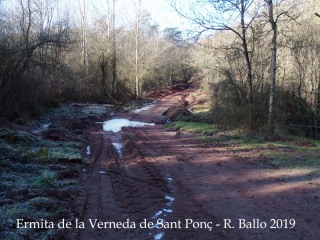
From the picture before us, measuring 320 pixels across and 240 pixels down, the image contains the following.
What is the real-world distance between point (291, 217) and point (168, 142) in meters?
8.75

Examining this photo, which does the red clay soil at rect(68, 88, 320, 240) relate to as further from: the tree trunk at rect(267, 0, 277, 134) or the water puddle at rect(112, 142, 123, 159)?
the tree trunk at rect(267, 0, 277, 134)

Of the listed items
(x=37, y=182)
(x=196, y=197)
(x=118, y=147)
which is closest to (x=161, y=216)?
(x=196, y=197)

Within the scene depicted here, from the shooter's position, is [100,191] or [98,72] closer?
[100,191]

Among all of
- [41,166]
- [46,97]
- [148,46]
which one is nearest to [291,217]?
[41,166]

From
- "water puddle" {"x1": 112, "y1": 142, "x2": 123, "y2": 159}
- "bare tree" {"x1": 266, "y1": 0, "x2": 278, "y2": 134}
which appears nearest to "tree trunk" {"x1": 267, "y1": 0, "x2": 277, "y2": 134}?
"bare tree" {"x1": 266, "y1": 0, "x2": 278, "y2": 134}

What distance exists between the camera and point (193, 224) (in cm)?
571

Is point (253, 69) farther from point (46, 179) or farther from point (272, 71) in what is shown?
point (46, 179)

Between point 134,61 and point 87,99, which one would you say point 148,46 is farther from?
point 87,99

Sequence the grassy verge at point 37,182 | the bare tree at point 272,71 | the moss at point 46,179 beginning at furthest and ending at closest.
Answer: the bare tree at point 272,71 < the moss at point 46,179 < the grassy verge at point 37,182

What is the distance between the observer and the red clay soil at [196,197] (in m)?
5.51

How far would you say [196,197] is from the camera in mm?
7086

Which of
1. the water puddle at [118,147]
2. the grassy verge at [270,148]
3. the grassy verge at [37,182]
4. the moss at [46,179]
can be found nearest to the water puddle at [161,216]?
the grassy verge at [37,182]

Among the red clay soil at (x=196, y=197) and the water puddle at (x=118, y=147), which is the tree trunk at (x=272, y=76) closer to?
the red clay soil at (x=196, y=197)

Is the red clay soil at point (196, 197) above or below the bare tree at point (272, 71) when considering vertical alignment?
below
